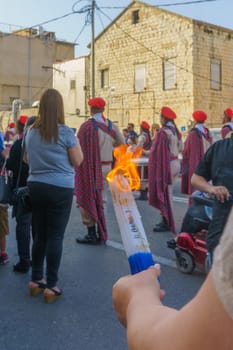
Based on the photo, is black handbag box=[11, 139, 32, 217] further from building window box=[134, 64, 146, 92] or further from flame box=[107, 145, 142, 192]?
building window box=[134, 64, 146, 92]

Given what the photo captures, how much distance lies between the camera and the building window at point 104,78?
33.2 m

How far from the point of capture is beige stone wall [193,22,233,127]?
1114 inches

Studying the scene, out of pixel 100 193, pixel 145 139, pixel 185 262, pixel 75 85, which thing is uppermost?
pixel 75 85

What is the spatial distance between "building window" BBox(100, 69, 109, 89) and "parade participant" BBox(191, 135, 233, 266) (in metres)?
30.3

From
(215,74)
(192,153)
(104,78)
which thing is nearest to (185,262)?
(192,153)

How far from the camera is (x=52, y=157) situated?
4227 mm

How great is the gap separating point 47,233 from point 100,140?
7.74 feet

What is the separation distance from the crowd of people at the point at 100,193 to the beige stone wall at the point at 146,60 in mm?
20306

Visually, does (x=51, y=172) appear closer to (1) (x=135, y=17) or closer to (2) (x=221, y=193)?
(2) (x=221, y=193)

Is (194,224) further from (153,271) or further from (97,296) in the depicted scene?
(153,271)

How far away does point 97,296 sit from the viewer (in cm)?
448

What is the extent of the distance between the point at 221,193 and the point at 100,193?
3433mm

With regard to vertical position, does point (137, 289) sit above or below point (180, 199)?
above

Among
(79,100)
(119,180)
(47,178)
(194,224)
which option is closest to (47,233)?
(47,178)
